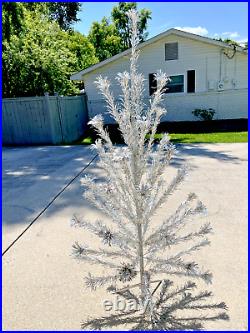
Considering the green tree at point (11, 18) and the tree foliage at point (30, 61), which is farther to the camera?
the tree foliage at point (30, 61)

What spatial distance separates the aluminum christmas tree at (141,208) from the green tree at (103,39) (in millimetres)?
32974

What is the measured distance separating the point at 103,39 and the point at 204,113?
79.5 feet

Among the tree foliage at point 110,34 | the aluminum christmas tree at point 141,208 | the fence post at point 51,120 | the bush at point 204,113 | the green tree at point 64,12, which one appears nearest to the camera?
the aluminum christmas tree at point 141,208

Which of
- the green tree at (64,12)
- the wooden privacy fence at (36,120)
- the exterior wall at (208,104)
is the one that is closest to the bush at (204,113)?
the exterior wall at (208,104)

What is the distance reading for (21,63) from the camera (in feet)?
39.1

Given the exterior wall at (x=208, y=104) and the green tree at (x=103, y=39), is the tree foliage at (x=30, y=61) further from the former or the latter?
the green tree at (x=103, y=39)

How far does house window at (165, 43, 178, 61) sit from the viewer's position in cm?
1275

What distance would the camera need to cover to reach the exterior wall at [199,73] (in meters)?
12.6

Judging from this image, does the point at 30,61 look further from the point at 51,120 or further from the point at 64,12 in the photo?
the point at 64,12

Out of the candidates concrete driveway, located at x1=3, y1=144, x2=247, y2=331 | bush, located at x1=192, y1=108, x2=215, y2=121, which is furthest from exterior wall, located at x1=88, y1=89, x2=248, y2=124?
concrete driveway, located at x1=3, y1=144, x2=247, y2=331

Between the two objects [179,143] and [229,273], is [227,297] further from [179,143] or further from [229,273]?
[179,143]

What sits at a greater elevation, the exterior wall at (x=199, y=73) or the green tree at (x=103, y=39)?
the green tree at (x=103, y=39)

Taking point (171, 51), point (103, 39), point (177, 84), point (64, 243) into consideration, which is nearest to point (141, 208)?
point (64, 243)

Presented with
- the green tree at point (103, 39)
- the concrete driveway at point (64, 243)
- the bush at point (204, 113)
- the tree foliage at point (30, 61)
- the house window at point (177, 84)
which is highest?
the green tree at point (103, 39)
